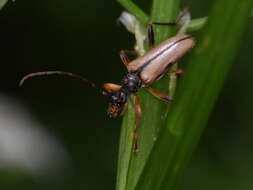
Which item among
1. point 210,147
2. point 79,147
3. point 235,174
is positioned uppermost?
point 79,147

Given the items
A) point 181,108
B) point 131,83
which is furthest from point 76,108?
point 181,108

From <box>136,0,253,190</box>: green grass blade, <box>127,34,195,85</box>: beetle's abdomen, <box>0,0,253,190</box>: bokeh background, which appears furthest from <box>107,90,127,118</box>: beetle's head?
<box>136,0,253,190</box>: green grass blade

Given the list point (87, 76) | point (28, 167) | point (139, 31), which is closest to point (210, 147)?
point (87, 76)

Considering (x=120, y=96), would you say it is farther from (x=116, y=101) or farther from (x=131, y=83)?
(x=131, y=83)

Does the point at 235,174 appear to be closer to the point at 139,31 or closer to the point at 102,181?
the point at 102,181

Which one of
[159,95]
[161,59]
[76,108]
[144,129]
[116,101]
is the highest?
[76,108]

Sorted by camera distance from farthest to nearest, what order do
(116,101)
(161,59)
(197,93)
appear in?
(116,101)
(161,59)
(197,93)

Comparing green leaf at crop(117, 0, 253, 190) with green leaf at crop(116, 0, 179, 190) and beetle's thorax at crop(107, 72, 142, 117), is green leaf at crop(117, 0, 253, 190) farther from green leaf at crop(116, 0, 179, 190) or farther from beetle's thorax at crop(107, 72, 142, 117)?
beetle's thorax at crop(107, 72, 142, 117)
